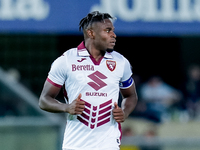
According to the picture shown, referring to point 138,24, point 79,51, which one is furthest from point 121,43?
point 79,51

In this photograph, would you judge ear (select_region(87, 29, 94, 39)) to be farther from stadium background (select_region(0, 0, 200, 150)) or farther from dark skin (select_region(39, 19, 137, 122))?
stadium background (select_region(0, 0, 200, 150))

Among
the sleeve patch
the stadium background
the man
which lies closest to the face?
the man

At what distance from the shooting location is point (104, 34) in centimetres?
447

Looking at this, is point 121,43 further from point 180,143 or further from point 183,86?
point 180,143

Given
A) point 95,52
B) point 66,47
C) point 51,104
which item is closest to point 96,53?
point 95,52

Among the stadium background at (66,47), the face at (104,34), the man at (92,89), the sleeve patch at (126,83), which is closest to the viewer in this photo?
the man at (92,89)

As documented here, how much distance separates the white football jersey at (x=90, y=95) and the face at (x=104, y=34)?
5.4 inches

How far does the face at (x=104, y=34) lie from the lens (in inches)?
176

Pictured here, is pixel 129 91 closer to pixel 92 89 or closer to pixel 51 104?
pixel 92 89

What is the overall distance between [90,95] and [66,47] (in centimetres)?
751

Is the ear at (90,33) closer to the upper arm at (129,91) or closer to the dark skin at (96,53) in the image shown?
the dark skin at (96,53)

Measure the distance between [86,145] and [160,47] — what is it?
845 cm

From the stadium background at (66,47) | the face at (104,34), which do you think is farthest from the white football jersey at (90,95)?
the stadium background at (66,47)

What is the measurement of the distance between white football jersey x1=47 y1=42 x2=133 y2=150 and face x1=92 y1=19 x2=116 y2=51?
0.14 metres
